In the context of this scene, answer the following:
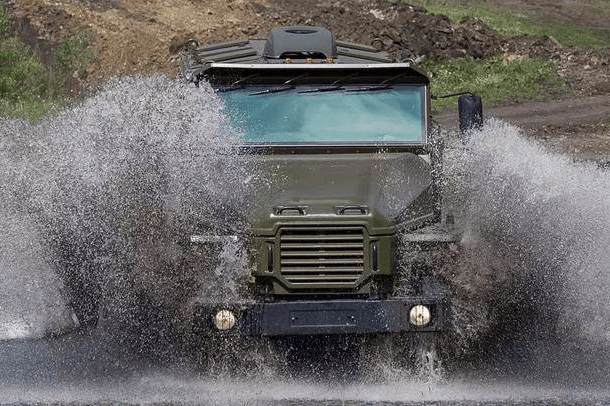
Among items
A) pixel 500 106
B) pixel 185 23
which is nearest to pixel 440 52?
pixel 500 106

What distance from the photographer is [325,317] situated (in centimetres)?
778

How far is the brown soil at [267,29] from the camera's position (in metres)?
23.3

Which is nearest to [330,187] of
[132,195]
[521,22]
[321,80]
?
[321,80]

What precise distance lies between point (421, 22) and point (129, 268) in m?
17.4

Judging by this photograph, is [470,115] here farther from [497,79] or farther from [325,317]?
[497,79]

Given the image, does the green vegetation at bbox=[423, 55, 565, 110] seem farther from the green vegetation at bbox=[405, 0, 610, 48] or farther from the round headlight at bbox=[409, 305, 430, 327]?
the round headlight at bbox=[409, 305, 430, 327]

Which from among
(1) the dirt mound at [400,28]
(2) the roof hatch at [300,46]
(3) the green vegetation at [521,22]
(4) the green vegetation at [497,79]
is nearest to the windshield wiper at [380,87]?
(2) the roof hatch at [300,46]

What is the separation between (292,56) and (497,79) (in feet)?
45.0

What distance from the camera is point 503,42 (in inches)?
978

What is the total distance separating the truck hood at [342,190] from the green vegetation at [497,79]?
12657 mm

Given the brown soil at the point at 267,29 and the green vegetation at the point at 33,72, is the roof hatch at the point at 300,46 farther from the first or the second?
the brown soil at the point at 267,29

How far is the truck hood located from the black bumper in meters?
0.47

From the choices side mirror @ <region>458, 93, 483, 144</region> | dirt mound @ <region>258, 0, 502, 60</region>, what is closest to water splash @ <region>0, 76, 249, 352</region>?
side mirror @ <region>458, 93, 483, 144</region>

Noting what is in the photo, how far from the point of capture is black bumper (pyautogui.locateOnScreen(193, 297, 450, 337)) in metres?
7.78
